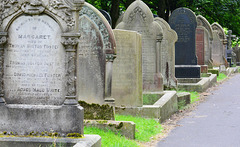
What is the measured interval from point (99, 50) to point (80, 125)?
231cm

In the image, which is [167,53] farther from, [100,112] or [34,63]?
[34,63]

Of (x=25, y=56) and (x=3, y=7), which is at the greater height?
(x=3, y=7)

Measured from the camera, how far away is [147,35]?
12.2 m

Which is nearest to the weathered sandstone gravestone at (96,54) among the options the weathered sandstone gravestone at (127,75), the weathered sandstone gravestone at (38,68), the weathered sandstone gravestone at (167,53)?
the weathered sandstone gravestone at (127,75)

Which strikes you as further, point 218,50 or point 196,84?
point 218,50

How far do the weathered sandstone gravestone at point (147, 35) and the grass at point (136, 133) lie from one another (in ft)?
9.33

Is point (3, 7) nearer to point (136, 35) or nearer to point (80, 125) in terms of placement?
point (80, 125)

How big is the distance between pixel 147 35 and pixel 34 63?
19.9ft

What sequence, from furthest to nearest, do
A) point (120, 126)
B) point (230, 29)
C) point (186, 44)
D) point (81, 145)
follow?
point (230, 29) < point (186, 44) < point (120, 126) < point (81, 145)

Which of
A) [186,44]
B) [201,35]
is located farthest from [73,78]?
[201,35]

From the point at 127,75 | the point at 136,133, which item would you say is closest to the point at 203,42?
the point at 127,75

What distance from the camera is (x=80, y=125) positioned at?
21.1 ft

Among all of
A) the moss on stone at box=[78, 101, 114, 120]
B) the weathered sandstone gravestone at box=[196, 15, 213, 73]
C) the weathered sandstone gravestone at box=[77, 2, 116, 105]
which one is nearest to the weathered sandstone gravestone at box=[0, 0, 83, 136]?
the moss on stone at box=[78, 101, 114, 120]

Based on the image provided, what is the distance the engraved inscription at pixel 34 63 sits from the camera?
6477 millimetres
